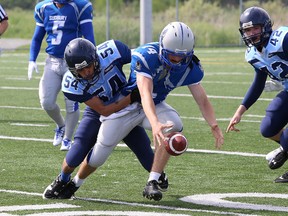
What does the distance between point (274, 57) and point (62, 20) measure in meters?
3.15

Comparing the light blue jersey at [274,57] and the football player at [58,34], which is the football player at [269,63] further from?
the football player at [58,34]

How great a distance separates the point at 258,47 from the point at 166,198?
148 cm

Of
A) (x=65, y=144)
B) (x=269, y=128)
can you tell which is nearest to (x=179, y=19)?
(x=65, y=144)

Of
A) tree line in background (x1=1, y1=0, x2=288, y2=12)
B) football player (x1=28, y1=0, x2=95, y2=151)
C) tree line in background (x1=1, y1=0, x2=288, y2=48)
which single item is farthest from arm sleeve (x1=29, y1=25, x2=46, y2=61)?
tree line in background (x1=1, y1=0, x2=288, y2=12)

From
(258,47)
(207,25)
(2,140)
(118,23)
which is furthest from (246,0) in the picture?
(258,47)

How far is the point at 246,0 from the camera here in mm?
34906

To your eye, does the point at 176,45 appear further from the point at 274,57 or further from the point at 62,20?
the point at 62,20

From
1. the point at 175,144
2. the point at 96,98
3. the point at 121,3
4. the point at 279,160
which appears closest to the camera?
the point at 175,144

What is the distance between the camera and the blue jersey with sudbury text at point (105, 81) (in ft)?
22.0

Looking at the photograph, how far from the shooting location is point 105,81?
6.81 metres

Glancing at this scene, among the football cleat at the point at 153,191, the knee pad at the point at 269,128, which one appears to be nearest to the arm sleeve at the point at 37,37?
the knee pad at the point at 269,128

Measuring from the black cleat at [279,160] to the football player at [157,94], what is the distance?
1253 millimetres

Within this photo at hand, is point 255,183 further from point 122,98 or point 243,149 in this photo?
point 243,149

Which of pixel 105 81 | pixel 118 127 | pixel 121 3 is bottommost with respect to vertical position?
pixel 121 3
